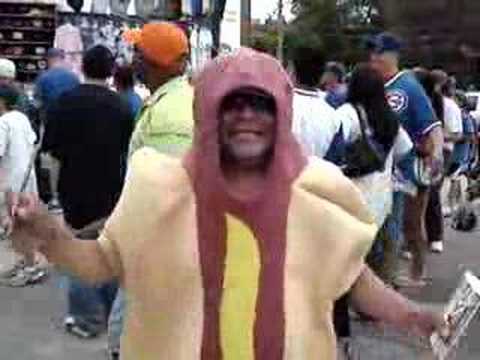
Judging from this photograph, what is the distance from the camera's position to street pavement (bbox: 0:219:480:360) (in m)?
6.54

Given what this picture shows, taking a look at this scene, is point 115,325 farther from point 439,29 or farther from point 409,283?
point 439,29

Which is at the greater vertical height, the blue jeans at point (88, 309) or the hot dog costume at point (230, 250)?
the hot dog costume at point (230, 250)

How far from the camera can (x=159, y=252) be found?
2.57 metres

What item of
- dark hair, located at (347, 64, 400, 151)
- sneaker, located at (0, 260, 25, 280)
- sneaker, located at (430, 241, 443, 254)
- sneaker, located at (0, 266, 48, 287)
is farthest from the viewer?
sneaker, located at (430, 241, 443, 254)

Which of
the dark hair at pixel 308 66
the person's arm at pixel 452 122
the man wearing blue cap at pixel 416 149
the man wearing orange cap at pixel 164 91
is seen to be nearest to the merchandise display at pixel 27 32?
the person's arm at pixel 452 122

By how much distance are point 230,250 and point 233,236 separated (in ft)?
0.10

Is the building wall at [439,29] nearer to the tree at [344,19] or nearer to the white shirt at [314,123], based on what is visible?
the tree at [344,19]

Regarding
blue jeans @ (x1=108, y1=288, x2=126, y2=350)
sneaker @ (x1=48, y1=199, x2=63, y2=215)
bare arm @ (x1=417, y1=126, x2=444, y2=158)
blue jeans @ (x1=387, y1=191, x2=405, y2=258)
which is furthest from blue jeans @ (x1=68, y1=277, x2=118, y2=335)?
bare arm @ (x1=417, y1=126, x2=444, y2=158)

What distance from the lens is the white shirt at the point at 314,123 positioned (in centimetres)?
604

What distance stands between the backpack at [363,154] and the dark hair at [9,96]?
2.98 metres

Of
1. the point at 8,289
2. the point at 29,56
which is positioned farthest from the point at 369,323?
the point at 29,56

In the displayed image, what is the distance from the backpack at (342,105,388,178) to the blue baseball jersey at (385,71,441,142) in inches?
20.0

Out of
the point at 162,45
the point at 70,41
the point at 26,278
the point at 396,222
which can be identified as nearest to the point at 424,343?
the point at 162,45

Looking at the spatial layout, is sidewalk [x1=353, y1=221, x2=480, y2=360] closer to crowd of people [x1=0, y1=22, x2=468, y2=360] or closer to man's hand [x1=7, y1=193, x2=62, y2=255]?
crowd of people [x1=0, y1=22, x2=468, y2=360]
